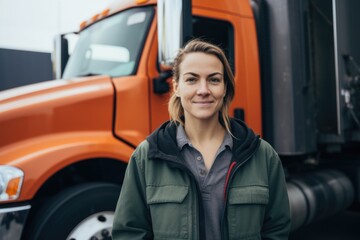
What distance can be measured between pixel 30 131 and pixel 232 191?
5.29ft

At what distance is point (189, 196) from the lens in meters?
1.47

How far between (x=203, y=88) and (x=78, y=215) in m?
1.46

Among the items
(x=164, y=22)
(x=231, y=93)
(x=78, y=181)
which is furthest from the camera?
(x=78, y=181)

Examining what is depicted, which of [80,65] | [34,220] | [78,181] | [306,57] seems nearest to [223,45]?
[306,57]

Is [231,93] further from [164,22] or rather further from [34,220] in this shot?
[34,220]

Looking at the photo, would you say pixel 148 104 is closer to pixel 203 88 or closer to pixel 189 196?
pixel 203 88

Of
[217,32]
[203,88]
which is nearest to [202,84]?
[203,88]

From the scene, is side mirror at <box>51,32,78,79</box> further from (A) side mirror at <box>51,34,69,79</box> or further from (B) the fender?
(B) the fender

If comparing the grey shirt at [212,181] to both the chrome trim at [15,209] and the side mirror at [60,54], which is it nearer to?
the chrome trim at [15,209]

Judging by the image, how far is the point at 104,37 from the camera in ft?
10.8

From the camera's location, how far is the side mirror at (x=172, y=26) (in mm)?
A: 2334

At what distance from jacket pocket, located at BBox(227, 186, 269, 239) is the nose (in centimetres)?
39

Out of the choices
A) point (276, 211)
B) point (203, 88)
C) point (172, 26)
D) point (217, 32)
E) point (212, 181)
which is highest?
point (217, 32)

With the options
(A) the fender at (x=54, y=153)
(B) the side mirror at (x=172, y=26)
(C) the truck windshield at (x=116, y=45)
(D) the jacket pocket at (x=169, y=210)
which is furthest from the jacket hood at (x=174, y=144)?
(C) the truck windshield at (x=116, y=45)
